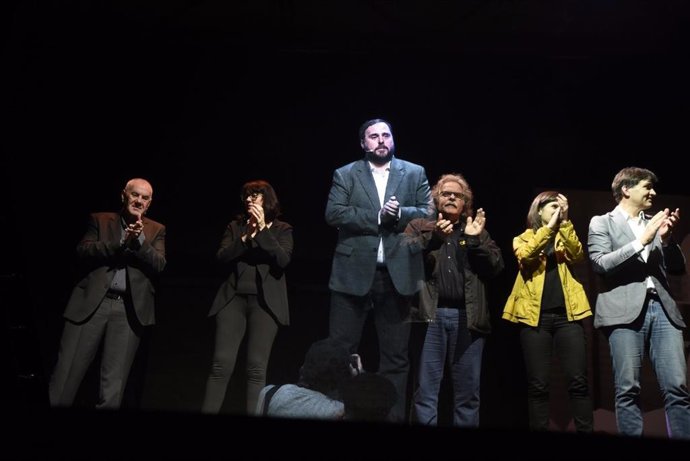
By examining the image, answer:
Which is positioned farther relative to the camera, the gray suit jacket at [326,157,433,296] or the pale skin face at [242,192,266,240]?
the pale skin face at [242,192,266,240]

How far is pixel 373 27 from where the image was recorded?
4816 millimetres

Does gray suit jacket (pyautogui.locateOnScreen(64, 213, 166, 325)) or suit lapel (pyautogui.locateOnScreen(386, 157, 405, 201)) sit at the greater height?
suit lapel (pyautogui.locateOnScreen(386, 157, 405, 201))

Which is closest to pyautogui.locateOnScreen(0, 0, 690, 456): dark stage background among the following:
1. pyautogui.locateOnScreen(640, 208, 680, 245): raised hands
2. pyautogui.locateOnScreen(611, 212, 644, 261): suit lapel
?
pyautogui.locateOnScreen(611, 212, 644, 261): suit lapel

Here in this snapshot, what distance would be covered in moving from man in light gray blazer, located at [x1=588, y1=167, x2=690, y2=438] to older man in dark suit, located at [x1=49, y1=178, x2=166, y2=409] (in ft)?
7.80

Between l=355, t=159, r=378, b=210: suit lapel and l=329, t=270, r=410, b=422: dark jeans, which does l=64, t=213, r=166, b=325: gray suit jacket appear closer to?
l=329, t=270, r=410, b=422: dark jeans

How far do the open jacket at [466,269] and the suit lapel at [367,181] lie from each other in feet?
0.74

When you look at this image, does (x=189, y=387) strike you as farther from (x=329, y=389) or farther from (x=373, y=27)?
(x=373, y=27)

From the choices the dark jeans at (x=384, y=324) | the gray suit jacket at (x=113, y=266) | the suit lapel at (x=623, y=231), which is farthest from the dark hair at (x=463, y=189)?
the gray suit jacket at (x=113, y=266)

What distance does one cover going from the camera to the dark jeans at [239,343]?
4262mm

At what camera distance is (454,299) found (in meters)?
4.14

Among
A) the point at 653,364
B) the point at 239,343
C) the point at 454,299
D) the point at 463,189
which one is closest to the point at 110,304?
the point at 239,343

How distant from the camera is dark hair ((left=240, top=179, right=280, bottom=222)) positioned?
14.9 ft

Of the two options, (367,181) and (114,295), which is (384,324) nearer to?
(367,181)

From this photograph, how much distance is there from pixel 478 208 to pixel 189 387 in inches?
72.0
